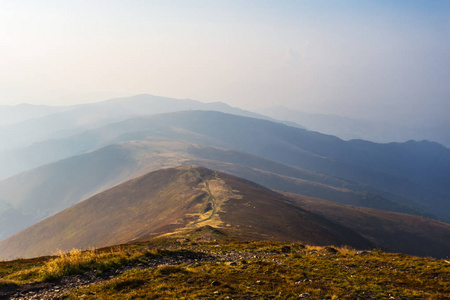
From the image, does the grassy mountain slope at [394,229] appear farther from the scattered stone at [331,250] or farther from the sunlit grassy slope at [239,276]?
the sunlit grassy slope at [239,276]

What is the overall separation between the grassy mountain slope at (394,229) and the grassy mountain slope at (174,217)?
22.0 m

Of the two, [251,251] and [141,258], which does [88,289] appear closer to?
[141,258]

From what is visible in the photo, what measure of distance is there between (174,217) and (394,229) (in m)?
108

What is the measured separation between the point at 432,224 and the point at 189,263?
543 feet

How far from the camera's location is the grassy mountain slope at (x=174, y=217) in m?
60.9

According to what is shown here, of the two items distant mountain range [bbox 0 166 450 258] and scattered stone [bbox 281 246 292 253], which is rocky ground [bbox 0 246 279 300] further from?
distant mountain range [bbox 0 166 450 258]

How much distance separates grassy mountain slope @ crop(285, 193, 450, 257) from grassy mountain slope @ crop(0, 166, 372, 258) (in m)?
22.0

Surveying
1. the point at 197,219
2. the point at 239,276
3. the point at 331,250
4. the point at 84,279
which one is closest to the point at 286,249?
the point at 331,250

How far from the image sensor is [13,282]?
13789 millimetres

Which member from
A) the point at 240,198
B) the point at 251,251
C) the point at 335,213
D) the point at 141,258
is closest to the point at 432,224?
the point at 335,213

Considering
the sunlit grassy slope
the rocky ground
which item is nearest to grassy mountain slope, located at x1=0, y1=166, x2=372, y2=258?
the rocky ground

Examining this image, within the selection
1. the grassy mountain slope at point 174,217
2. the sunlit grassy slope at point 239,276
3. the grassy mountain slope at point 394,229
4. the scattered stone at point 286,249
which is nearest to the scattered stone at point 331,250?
the sunlit grassy slope at point 239,276

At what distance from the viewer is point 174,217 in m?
71.3

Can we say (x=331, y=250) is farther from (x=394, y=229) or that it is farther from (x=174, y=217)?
(x=394, y=229)
